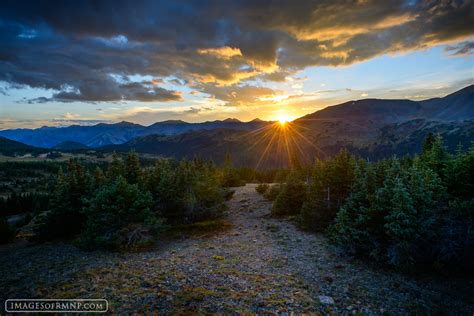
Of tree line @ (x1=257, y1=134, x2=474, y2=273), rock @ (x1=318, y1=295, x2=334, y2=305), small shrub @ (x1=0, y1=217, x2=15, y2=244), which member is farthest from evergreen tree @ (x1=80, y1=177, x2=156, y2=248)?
tree line @ (x1=257, y1=134, x2=474, y2=273)

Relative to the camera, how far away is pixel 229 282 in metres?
12.7

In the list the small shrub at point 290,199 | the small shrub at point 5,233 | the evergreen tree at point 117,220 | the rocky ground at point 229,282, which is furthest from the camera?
the small shrub at point 290,199

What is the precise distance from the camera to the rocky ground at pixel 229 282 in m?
10.3

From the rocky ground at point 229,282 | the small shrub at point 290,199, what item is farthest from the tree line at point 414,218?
the small shrub at point 290,199

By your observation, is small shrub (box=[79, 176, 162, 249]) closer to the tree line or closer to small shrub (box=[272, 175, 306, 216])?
the tree line

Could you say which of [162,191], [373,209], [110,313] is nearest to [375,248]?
[373,209]

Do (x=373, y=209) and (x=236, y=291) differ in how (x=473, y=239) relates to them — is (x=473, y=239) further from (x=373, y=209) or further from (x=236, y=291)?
(x=236, y=291)

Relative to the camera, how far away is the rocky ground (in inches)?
404

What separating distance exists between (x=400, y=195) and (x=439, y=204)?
12.6ft

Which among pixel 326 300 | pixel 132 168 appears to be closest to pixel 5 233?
pixel 132 168

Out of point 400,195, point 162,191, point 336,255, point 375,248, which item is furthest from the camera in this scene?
point 162,191

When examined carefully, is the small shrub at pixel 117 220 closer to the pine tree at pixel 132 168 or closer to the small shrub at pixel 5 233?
the pine tree at pixel 132 168

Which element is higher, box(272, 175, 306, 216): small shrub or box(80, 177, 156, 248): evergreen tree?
box(80, 177, 156, 248): evergreen tree

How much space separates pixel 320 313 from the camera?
32.3ft
